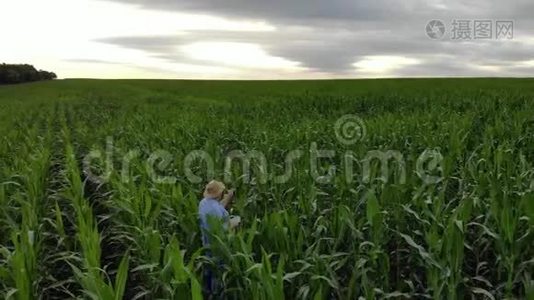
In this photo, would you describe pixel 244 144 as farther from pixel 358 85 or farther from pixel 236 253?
pixel 358 85

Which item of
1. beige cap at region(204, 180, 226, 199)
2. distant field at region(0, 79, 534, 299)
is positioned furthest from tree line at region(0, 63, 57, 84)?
beige cap at region(204, 180, 226, 199)

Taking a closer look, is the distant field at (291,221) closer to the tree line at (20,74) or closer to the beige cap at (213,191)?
the beige cap at (213,191)

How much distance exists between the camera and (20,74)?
6856cm

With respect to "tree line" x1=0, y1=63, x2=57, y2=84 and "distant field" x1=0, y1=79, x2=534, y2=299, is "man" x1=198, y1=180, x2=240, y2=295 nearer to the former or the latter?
"distant field" x1=0, y1=79, x2=534, y2=299

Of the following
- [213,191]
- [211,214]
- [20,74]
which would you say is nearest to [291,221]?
[211,214]

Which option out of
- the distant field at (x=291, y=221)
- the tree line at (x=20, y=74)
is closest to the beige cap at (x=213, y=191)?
the distant field at (x=291, y=221)

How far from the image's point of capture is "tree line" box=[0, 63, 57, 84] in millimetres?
66750

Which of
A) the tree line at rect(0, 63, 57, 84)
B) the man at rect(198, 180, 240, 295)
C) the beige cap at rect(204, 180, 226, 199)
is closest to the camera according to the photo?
the man at rect(198, 180, 240, 295)

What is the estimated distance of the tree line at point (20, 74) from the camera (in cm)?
6675

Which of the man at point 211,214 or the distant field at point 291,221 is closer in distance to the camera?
the distant field at point 291,221

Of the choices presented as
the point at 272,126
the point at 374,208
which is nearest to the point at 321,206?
the point at 374,208

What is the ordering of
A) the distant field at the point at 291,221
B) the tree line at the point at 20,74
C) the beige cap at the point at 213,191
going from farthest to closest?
the tree line at the point at 20,74
the beige cap at the point at 213,191
the distant field at the point at 291,221

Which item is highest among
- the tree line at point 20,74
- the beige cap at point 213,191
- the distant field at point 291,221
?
the tree line at point 20,74

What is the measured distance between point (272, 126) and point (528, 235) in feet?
38.6
